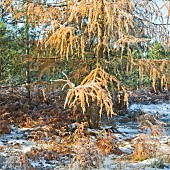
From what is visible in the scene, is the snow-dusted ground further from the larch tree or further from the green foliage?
the green foliage

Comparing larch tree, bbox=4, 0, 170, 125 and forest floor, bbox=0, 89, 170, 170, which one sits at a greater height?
larch tree, bbox=4, 0, 170, 125

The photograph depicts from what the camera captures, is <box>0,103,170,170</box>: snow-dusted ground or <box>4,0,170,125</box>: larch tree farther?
<box>4,0,170,125</box>: larch tree

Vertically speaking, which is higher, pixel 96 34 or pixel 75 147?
pixel 96 34

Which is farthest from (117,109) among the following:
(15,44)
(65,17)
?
(65,17)

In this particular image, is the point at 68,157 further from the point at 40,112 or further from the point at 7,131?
the point at 40,112

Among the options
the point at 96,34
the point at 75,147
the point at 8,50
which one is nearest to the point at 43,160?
the point at 75,147

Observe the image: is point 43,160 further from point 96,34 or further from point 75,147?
point 96,34

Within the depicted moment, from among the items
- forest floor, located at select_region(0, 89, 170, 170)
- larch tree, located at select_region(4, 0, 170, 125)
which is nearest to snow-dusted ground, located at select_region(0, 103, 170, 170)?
forest floor, located at select_region(0, 89, 170, 170)

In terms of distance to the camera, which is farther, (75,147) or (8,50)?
(8,50)

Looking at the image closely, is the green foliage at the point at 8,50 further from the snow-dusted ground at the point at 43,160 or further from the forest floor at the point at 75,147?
the snow-dusted ground at the point at 43,160

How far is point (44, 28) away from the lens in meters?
7.81

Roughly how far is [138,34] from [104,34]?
1.15 m

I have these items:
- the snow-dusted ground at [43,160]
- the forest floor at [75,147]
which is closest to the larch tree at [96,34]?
the forest floor at [75,147]

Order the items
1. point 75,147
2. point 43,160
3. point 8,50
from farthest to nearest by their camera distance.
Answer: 1. point 8,50
2. point 75,147
3. point 43,160
